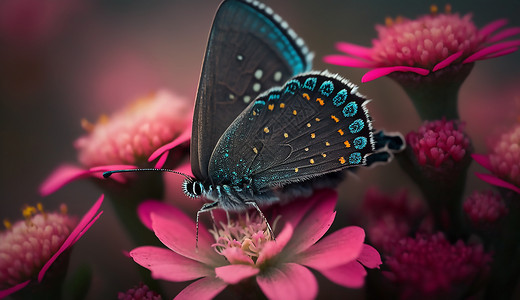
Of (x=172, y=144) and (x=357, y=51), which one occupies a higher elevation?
(x=357, y=51)

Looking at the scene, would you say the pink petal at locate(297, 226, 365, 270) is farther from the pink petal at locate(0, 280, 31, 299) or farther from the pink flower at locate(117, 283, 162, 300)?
the pink petal at locate(0, 280, 31, 299)

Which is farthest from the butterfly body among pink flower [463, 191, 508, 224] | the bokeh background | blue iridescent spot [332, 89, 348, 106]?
the bokeh background

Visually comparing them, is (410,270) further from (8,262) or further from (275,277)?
(8,262)

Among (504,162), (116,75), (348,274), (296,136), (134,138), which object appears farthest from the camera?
(116,75)

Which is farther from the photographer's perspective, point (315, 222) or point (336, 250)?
point (315, 222)

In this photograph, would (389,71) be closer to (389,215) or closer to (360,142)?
(360,142)

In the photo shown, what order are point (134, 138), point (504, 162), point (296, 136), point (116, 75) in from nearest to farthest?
point (504, 162) → point (296, 136) → point (134, 138) → point (116, 75)

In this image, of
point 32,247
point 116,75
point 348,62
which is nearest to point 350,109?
point 348,62

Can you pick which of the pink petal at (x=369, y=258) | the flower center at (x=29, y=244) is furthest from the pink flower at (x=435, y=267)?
the flower center at (x=29, y=244)
